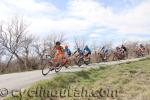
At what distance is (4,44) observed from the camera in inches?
2357

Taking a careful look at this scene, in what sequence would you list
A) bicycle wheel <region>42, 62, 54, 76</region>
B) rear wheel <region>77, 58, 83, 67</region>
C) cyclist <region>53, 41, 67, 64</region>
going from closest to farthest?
cyclist <region>53, 41, 67, 64</region> → bicycle wheel <region>42, 62, 54, 76</region> → rear wheel <region>77, 58, 83, 67</region>

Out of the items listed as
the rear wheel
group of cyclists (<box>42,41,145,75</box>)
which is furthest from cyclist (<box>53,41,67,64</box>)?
the rear wheel

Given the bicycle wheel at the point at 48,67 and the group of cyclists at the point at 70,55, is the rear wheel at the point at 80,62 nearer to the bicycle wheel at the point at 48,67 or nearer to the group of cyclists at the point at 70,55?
the group of cyclists at the point at 70,55

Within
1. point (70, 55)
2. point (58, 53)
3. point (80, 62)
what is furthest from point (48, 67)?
point (80, 62)

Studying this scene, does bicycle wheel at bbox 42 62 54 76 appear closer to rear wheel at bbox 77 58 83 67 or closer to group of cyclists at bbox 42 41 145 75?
group of cyclists at bbox 42 41 145 75

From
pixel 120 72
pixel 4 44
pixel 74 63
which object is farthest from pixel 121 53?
pixel 4 44

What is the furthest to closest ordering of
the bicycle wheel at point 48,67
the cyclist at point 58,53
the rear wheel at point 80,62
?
the rear wheel at point 80,62, the bicycle wheel at point 48,67, the cyclist at point 58,53

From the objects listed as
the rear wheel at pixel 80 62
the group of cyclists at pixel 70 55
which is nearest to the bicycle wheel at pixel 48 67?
the group of cyclists at pixel 70 55

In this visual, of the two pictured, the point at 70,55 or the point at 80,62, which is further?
the point at 80,62

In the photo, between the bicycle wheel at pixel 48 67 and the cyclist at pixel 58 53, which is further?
the bicycle wheel at pixel 48 67

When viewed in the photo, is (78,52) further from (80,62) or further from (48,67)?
(48,67)

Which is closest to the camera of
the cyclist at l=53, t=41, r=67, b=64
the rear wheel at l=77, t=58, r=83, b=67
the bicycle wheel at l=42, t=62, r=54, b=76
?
the cyclist at l=53, t=41, r=67, b=64

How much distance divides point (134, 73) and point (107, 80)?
135 inches

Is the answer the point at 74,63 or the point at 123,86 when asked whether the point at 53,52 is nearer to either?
the point at 123,86
